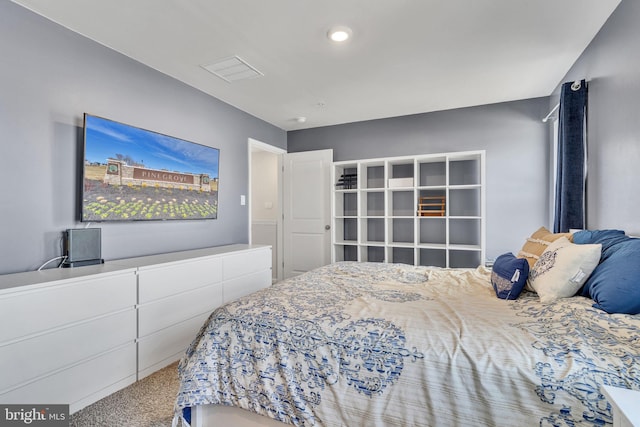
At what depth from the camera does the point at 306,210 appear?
4492mm

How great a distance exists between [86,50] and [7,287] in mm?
1762

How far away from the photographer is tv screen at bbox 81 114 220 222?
2.26 m

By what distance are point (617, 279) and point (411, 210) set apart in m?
2.91

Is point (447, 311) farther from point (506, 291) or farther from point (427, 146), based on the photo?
point (427, 146)

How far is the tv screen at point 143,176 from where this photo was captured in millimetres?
2264

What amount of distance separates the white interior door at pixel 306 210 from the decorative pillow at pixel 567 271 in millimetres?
2956

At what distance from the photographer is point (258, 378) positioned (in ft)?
4.43

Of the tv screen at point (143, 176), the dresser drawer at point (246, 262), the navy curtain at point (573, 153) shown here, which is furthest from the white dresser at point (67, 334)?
the navy curtain at point (573, 153)

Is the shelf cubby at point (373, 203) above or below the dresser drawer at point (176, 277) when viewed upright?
above

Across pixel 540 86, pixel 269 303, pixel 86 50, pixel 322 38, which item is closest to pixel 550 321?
pixel 269 303

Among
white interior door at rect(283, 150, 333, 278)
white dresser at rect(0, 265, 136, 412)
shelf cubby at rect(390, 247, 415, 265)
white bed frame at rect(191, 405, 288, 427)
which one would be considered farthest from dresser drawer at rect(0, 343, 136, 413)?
shelf cubby at rect(390, 247, 415, 265)

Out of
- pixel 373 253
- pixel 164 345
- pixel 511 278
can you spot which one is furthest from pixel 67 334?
pixel 373 253

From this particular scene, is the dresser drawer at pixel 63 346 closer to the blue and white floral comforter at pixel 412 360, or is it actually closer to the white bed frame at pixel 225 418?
the blue and white floral comforter at pixel 412 360

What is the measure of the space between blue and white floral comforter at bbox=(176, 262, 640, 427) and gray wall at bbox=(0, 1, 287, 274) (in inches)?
55.4
